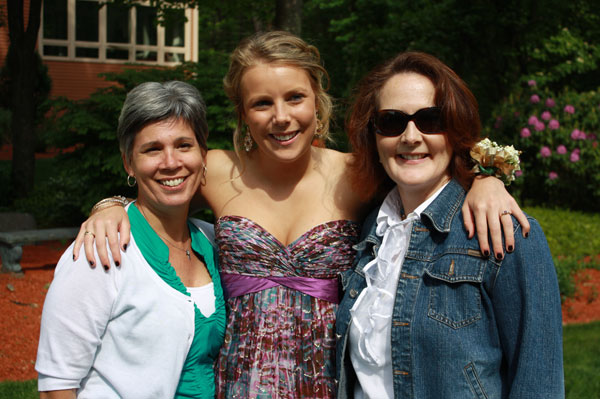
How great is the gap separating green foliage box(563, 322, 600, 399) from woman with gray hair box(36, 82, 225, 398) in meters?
3.64

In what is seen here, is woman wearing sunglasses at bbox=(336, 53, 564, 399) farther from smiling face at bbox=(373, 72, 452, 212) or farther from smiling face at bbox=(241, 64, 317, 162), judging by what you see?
smiling face at bbox=(241, 64, 317, 162)

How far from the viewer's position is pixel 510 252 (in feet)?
6.72

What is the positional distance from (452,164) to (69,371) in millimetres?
1723

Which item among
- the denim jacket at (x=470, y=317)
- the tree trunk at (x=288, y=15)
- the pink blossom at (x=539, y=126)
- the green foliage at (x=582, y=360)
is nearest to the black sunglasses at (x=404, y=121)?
the denim jacket at (x=470, y=317)

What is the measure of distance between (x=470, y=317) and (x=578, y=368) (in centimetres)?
395

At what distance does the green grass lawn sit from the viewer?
4.67 metres

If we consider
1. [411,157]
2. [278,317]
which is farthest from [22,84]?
[411,157]

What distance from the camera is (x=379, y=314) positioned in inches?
92.2

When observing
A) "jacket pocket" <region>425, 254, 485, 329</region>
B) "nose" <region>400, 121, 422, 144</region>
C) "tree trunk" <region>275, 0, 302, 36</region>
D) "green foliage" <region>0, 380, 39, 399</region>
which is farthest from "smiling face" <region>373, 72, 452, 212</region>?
"tree trunk" <region>275, 0, 302, 36</region>

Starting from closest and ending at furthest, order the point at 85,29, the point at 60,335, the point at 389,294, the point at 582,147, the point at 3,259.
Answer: the point at 60,335 < the point at 389,294 < the point at 3,259 < the point at 582,147 < the point at 85,29

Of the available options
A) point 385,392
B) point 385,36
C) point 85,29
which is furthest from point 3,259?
point 85,29

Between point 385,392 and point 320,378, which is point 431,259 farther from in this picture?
point 320,378

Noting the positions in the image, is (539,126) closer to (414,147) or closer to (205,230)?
(205,230)

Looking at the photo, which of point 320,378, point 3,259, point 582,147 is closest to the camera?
point 320,378
